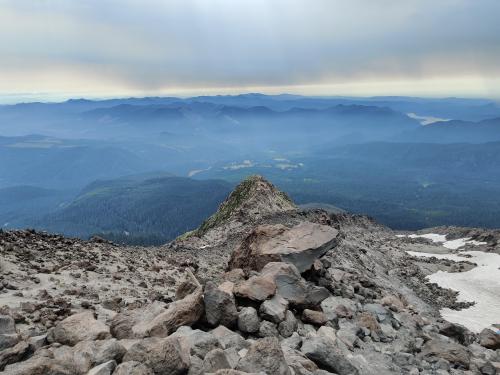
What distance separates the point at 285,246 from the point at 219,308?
9477mm

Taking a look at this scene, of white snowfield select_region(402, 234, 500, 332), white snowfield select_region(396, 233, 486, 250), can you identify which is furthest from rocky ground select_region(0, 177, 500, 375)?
white snowfield select_region(396, 233, 486, 250)

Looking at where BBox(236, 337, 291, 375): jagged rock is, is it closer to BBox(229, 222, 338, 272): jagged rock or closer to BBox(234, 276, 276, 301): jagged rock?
BBox(234, 276, 276, 301): jagged rock

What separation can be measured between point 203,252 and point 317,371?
2801 cm

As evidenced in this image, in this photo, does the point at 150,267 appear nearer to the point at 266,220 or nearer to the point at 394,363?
the point at 394,363

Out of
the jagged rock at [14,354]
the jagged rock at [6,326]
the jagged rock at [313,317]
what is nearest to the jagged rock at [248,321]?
the jagged rock at [313,317]

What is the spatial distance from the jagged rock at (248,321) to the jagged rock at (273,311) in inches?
32.7

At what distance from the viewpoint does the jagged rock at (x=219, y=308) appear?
14477 mm

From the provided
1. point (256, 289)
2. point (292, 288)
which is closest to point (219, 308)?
point (256, 289)

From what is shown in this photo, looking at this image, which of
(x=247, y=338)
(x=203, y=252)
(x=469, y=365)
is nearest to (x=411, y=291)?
(x=203, y=252)

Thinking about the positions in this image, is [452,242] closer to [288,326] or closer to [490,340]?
[490,340]

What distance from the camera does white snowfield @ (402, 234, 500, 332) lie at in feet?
115

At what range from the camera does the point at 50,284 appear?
19.1 meters

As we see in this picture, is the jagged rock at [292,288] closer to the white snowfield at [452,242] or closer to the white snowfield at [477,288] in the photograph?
the white snowfield at [477,288]

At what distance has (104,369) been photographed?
10062 millimetres
